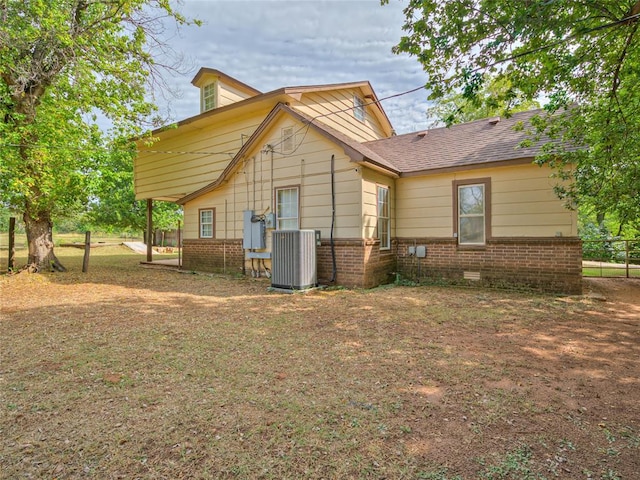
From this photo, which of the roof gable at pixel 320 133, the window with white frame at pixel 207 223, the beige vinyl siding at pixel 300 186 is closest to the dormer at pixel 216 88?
the roof gable at pixel 320 133

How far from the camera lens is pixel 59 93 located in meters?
9.54

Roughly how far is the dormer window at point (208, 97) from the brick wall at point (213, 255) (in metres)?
5.38

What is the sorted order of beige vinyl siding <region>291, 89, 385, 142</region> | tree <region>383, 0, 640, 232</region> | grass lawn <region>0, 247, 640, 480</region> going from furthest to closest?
beige vinyl siding <region>291, 89, 385, 142</region> < tree <region>383, 0, 640, 232</region> < grass lawn <region>0, 247, 640, 480</region>

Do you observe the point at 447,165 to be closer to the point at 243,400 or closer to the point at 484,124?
the point at 484,124

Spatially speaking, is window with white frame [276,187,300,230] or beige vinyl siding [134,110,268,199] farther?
beige vinyl siding [134,110,268,199]

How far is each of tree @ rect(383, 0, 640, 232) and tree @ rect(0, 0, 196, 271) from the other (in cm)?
859

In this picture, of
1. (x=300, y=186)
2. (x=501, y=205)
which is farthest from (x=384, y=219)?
(x=501, y=205)

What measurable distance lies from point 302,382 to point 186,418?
1.07 metres

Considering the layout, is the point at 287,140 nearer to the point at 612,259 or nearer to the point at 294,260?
the point at 294,260

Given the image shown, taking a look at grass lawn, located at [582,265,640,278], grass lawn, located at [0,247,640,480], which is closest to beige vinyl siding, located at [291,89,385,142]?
grass lawn, located at [0,247,640,480]

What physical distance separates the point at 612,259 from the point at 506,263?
892 centimetres

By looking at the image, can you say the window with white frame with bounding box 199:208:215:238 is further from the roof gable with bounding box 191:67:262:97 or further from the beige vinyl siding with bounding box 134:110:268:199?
the roof gable with bounding box 191:67:262:97

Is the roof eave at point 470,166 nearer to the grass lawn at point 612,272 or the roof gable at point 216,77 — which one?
the grass lawn at point 612,272

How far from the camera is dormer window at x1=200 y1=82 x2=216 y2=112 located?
12.6m
